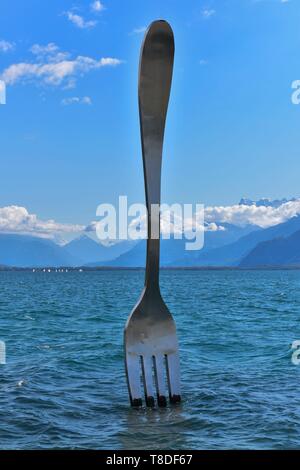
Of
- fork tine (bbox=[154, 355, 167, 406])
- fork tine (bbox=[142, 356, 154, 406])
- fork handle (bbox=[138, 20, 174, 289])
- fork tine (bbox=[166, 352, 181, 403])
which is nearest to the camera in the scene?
fork handle (bbox=[138, 20, 174, 289])

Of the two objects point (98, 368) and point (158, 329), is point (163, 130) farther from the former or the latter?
point (98, 368)

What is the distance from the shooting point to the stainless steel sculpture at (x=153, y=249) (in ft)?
32.1

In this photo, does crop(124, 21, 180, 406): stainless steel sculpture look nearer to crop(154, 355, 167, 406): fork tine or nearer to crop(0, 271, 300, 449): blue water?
crop(154, 355, 167, 406): fork tine

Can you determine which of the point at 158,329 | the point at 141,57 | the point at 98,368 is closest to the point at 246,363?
the point at 98,368

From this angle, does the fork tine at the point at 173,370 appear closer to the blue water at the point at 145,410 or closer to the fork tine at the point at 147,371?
the fork tine at the point at 147,371

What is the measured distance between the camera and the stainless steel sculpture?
977cm

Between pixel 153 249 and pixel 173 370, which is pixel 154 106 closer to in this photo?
pixel 153 249

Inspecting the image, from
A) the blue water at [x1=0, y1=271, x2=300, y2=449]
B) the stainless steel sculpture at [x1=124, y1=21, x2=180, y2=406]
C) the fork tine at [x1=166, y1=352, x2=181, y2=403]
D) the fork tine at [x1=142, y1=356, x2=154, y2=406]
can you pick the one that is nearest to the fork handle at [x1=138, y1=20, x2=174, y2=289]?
the stainless steel sculpture at [x1=124, y1=21, x2=180, y2=406]

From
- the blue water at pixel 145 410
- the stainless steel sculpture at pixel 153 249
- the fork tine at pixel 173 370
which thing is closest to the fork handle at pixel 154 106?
the stainless steel sculpture at pixel 153 249

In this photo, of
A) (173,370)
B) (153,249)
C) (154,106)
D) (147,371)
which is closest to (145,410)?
(173,370)

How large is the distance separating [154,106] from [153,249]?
2.18 meters

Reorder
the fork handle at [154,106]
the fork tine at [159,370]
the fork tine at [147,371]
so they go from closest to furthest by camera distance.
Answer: the fork handle at [154,106] < the fork tine at [147,371] < the fork tine at [159,370]

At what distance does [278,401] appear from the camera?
43.5 ft

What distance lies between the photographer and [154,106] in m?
10.0
